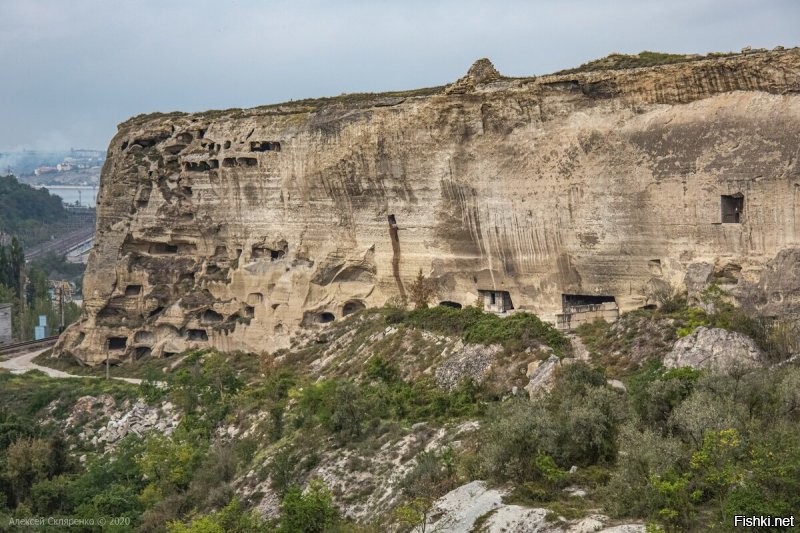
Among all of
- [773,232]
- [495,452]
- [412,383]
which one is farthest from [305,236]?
[495,452]

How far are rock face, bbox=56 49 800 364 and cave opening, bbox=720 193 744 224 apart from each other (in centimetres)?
5

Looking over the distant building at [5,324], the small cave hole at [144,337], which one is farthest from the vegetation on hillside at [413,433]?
the distant building at [5,324]

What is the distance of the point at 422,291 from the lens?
38.1 meters

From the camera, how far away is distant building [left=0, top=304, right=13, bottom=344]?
198 ft

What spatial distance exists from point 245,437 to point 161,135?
59.3 feet

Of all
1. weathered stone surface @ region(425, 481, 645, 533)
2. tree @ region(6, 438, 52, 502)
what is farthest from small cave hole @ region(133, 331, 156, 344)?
weathered stone surface @ region(425, 481, 645, 533)

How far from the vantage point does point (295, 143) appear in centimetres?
4181

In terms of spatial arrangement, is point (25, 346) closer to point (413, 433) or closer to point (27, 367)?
point (27, 367)

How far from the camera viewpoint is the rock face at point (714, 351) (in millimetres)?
26641

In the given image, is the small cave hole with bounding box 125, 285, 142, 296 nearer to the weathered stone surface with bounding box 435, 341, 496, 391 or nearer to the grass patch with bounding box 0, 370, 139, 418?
the grass patch with bounding box 0, 370, 139, 418

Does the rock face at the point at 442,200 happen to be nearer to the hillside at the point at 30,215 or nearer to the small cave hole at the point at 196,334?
the small cave hole at the point at 196,334

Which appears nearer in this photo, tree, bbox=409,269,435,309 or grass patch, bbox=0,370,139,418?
tree, bbox=409,269,435,309

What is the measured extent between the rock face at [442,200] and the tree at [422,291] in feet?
1.06

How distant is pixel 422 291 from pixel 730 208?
11487 millimetres
